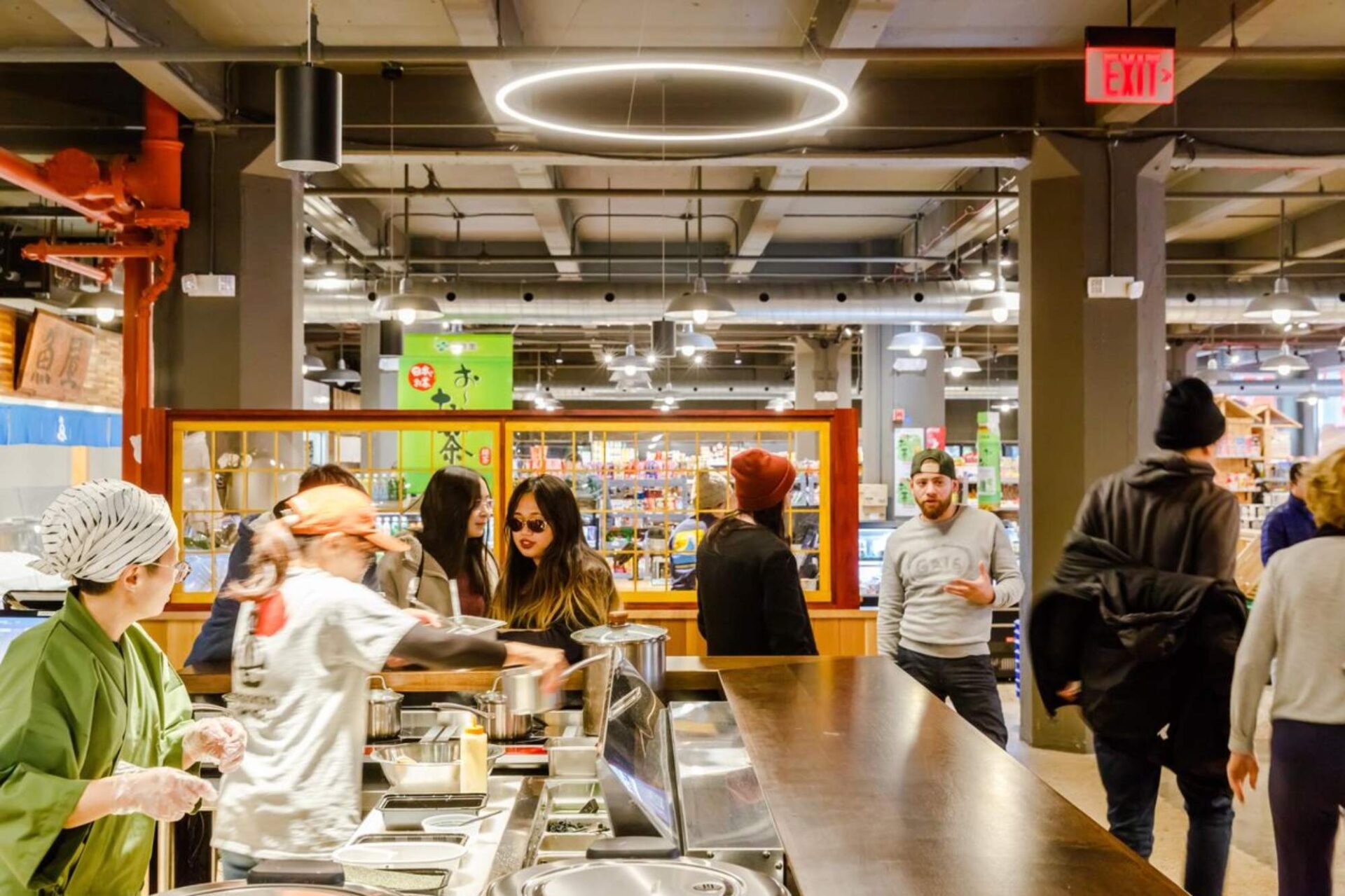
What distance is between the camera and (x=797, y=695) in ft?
10.5

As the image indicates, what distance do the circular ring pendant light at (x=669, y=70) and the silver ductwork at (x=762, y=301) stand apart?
6.54 m

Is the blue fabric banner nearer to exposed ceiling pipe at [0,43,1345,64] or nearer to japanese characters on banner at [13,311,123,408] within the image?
japanese characters on banner at [13,311,123,408]

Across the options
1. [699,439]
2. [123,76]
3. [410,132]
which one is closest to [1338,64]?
[699,439]

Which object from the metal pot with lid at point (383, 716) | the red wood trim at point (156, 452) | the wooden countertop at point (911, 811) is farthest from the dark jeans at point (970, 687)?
the red wood trim at point (156, 452)

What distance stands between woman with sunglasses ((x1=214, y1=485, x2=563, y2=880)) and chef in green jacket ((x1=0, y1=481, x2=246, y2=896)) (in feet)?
0.25

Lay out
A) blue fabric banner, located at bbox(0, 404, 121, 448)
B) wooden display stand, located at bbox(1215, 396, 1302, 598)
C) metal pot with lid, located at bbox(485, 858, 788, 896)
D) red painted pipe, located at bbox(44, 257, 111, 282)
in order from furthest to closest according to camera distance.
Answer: wooden display stand, located at bbox(1215, 396, 1302, 598) < blue fabric banner, located at bbox(0, 404, 121, 448) < red painted pipe, located at bbox(44, 257, 111, 282) < metal pot with lid, located at bbox(485, 858, 788, 896)

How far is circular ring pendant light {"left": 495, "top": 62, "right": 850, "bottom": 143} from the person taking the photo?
3.85 meters

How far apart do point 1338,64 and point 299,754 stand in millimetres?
7545

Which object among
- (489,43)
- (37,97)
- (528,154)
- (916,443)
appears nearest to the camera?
(489,43)

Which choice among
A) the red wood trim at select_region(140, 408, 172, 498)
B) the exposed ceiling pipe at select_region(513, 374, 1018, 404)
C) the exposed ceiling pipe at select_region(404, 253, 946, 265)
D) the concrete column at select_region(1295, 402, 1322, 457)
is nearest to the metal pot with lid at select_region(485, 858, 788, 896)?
the red wood trim at select_region(140, 408, 172, 498)

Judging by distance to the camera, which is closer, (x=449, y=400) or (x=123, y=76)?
(x=123, y=76)

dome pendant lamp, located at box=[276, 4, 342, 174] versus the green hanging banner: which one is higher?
dome pendant lamp, located at box=[276, 4, 342, 174]

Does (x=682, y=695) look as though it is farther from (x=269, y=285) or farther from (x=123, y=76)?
(x=123, y=76)

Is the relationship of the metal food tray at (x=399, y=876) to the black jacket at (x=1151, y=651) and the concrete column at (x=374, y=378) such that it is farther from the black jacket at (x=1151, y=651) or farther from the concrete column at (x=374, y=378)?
the concrete column at (x=374, y=378)
